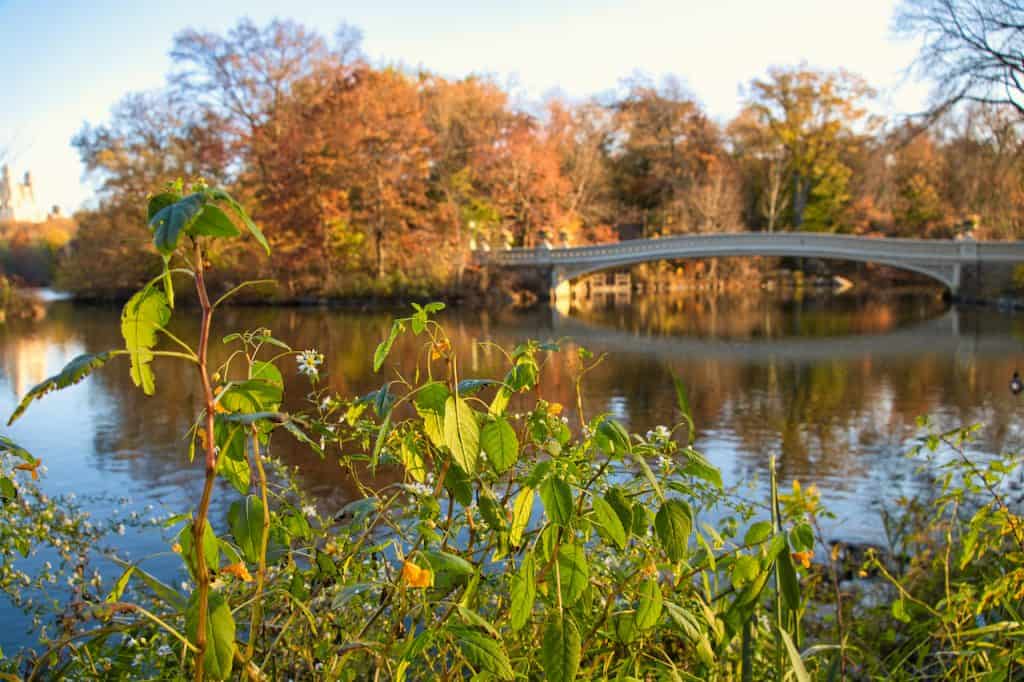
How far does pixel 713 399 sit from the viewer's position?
386 inches

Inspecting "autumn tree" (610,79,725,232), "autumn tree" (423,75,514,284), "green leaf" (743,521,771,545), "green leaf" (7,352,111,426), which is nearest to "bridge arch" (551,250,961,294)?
"autumn tree" (423,75,514,284)

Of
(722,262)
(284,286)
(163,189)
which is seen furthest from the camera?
(722,262)

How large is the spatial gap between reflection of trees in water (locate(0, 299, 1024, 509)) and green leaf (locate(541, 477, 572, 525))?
3.40 meters

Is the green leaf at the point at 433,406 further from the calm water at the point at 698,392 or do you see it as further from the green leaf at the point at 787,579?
the green leaf at the point at 787,579

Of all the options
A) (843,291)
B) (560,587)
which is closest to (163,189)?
(560,587)

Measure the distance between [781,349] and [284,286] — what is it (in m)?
14.4

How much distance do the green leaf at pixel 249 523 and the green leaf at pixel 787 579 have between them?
2.14 ft

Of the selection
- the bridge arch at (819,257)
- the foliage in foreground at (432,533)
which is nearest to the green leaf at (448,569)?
the foliage in foreground at (432,533)

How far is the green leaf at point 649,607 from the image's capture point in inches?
46.8

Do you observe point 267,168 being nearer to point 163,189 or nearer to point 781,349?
point 781,349

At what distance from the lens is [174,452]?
7.16 m

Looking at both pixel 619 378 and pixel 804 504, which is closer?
pixel 804 504

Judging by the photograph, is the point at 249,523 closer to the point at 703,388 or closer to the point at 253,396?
the point at 253,396

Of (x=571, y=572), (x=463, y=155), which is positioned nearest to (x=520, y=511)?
(x=571, y=572)
